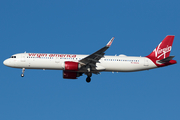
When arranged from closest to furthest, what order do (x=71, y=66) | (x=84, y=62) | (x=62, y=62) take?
1. (x=71, y=66)
2. (x=84, y=62)
3. (x=62, y=62)

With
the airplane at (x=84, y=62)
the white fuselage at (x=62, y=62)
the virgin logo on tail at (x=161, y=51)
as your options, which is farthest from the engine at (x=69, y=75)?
the virgin logo on tail at (x=161, y=51)

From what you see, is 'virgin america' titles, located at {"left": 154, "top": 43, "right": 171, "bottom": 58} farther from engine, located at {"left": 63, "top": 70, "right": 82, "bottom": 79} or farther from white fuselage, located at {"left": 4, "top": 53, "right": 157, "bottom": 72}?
engine, located at {"left": 63, "top": 70, "right": 82, "bottom": 79}

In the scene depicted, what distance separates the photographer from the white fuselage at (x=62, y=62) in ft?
189

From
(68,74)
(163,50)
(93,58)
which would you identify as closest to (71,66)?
(93,58)

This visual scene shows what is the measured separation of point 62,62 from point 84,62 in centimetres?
382

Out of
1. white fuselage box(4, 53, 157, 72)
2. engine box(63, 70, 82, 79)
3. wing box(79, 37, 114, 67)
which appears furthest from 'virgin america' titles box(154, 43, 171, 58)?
engine box(63, 70, 82, 79)

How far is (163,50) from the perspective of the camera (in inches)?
2420

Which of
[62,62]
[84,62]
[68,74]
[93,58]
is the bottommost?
[68,74]

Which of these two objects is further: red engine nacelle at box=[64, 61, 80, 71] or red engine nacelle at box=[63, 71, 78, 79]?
red engine nacelle at box=[63, 71, 78, 79]

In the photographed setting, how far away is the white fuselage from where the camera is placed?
57750 mm

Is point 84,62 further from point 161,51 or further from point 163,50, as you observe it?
point 163,50

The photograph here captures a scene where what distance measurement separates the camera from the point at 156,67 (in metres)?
60.2

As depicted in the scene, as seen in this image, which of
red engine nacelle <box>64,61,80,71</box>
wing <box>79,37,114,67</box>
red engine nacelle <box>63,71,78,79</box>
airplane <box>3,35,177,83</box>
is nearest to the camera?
wing <box>79,37,114,67</box>

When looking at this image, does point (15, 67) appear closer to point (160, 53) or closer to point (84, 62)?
point (84, 62)
